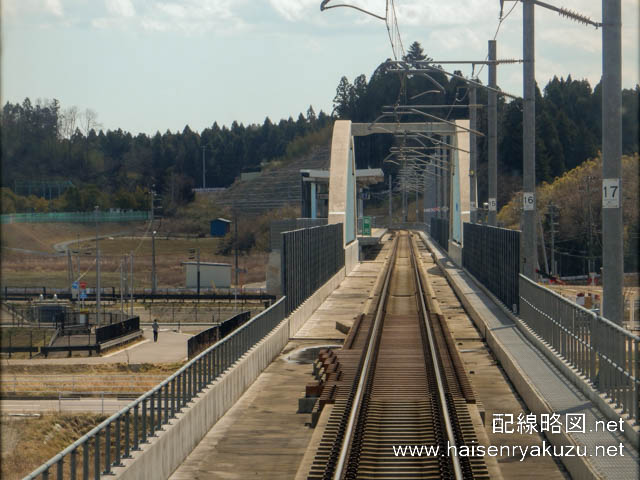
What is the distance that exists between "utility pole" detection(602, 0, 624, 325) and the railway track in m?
2.72

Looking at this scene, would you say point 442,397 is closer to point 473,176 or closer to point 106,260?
point 473,176

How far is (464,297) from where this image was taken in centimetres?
3189

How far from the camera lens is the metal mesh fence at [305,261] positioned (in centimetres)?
2268

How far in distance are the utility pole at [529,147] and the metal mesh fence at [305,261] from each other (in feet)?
18.6

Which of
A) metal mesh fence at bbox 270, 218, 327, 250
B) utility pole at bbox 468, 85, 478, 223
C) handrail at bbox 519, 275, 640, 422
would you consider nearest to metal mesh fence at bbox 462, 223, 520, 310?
utility pole at bbox 468, 85, 478, 223

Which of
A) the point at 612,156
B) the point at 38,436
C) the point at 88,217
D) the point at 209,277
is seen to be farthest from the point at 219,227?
the point at 612,156

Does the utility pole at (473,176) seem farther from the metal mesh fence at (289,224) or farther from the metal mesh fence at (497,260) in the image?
the metal mesh fence at (289,224)

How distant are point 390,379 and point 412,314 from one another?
491 inches

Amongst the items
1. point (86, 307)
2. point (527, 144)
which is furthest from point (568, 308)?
point (86, 307)

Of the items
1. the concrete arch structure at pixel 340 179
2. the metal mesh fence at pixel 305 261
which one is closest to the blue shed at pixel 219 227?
the concrete arch structure at pixel 340 179

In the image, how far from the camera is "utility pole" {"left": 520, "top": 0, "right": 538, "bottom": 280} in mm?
21781

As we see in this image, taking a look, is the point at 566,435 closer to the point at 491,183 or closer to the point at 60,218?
the point at 491,183

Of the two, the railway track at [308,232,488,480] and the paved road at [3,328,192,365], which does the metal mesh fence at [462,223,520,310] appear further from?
the paved road at [3,328,192,365]

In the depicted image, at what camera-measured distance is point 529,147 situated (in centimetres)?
2195
